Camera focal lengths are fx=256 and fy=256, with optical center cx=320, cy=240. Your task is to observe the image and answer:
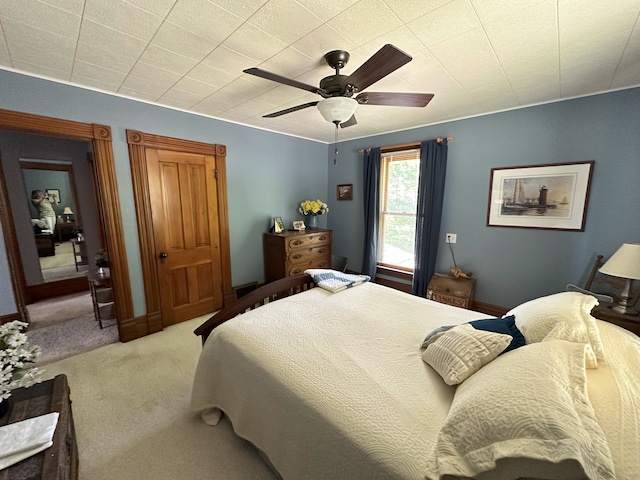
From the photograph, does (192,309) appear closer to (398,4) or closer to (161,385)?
(161,385)

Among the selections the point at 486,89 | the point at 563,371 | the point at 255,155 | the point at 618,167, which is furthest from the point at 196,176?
the point at 618,167

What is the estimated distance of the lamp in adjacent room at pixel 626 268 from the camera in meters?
1.90

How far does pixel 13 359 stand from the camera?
1.10m

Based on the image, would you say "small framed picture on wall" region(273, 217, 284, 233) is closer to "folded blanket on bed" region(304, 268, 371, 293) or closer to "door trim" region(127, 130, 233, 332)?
"door trim" region(127, 130, 233, 332)

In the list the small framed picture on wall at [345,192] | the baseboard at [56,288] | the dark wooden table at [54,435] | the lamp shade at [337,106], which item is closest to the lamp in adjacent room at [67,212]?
the baseboard at [56,288]

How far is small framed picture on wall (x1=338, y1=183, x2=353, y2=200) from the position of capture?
14.0 ft

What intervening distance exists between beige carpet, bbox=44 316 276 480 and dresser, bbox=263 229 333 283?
146cm

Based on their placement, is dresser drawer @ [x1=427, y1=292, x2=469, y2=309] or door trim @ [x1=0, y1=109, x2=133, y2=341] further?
dresser drawer @ [x1=427, y1=292, x2=469, y2=309]

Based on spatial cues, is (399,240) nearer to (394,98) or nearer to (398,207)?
(398,207)

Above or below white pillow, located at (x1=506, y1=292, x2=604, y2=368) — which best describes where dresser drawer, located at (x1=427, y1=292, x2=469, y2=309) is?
below

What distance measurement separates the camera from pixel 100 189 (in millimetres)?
2447

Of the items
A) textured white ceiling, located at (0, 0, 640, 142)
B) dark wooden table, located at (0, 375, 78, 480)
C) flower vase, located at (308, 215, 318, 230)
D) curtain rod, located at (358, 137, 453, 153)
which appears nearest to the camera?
dark wooden table, located at (0, 375, 78, 480)

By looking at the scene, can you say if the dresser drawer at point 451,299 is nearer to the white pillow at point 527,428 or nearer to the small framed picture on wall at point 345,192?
the small framed picture on wall at point 345,192

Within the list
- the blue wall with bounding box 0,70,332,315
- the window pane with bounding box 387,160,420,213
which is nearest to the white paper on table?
the blue wall with bounding box 0,70,332,315
